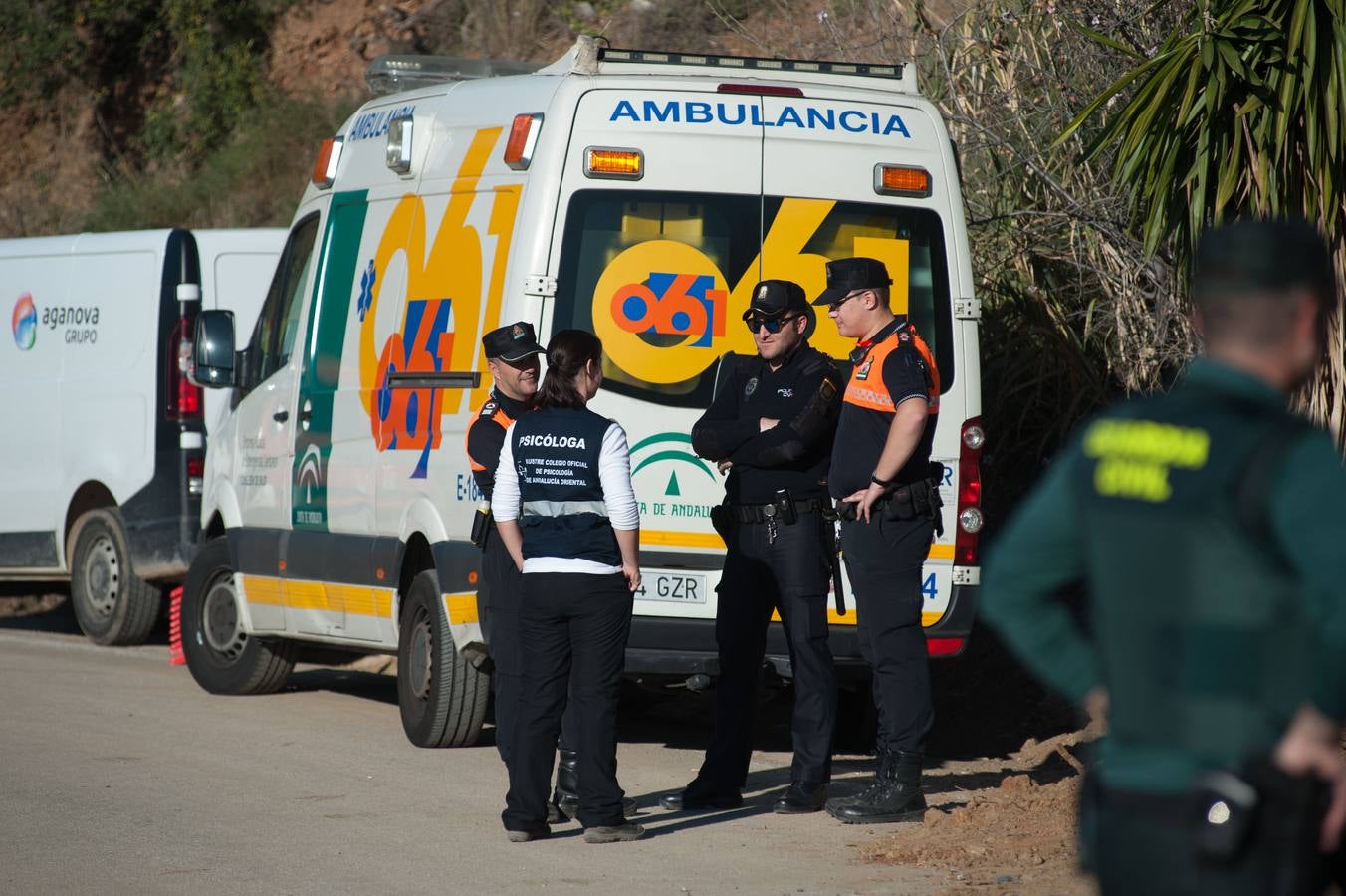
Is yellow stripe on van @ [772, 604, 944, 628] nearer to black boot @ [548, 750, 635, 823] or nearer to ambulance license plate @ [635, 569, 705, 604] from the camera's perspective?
ambulance license plate @ [635, 569, 705, 604]

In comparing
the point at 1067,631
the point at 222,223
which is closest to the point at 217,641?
the point at 1067,631

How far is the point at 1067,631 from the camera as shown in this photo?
111 inches

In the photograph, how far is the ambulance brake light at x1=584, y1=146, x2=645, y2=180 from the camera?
736 cm

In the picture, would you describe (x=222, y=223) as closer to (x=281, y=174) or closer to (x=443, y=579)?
(x=281, y=174)

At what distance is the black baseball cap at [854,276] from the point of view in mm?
6617

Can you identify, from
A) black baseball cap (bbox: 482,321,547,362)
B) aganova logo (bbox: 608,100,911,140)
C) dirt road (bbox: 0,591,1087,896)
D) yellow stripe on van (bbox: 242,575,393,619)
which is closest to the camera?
dirt road (bbox: 0,591,1087,896)

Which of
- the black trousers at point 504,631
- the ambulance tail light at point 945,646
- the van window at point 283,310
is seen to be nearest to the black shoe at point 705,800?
the black trousers at point 504,631

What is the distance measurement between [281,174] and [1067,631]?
65.5 feet

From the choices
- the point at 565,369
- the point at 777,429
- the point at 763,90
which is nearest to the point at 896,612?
the point at 777,429

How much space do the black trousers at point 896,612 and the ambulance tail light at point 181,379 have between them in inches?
245

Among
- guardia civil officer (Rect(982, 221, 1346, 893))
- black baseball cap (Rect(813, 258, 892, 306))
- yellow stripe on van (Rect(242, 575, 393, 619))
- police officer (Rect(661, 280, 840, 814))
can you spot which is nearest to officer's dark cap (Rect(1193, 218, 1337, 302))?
guardia civil officer (Rect(982, 221, 1346, 893))

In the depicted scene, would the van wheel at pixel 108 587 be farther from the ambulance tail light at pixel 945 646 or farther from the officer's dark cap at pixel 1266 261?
the officer's dark cap at pixel 1266 261

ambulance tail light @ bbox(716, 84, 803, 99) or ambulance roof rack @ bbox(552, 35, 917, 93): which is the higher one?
ambulance roof rack @ bbox(552, 35, 917, 93)

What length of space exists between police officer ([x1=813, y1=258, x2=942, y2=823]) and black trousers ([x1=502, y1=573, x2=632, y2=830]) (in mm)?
919
